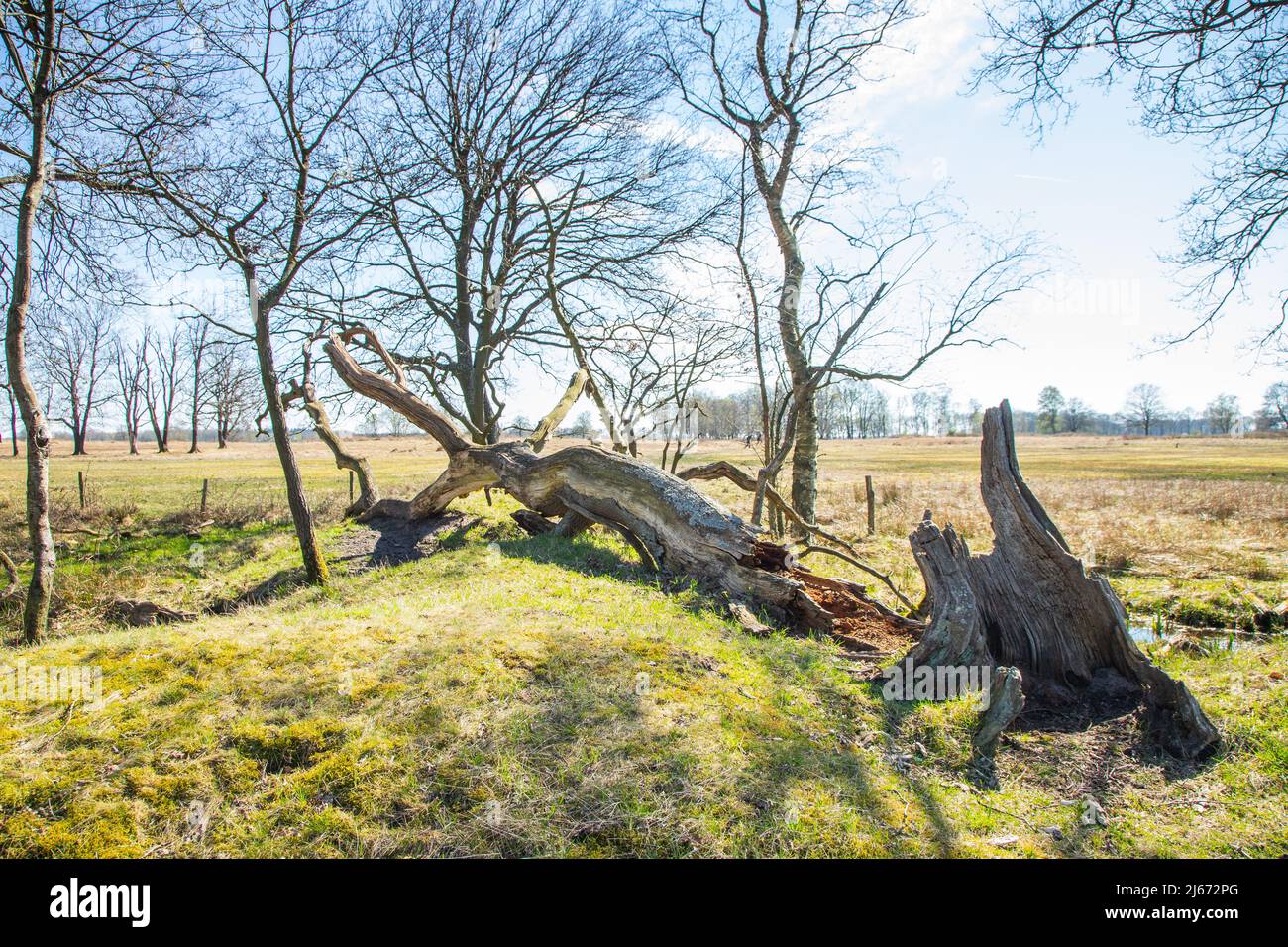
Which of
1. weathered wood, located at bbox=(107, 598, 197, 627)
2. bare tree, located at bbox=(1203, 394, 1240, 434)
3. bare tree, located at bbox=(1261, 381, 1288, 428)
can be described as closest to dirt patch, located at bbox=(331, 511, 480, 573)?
weathered wood, located at bbox=(107, 598, 197, 627)

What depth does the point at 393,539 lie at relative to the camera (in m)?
9.51

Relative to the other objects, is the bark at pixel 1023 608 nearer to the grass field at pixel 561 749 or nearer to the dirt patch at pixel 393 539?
the grass field at pixel 561 749

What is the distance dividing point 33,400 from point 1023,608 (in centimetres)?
1030

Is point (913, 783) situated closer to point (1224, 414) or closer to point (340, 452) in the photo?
Answer: point (340, 452)

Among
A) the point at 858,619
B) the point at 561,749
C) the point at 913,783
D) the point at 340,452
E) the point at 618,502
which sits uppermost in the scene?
the point at 340,452

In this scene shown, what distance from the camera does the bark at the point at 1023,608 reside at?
4805 millimetres

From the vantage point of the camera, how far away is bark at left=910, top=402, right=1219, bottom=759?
4805mm

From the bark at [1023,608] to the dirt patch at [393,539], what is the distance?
22.3ft

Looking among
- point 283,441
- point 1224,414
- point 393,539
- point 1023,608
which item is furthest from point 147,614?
point 1224,414
